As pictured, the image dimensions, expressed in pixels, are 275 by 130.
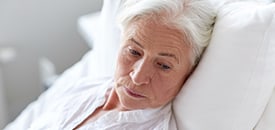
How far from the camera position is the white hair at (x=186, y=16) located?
94 centimetres

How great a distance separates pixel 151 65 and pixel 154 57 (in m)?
0.02

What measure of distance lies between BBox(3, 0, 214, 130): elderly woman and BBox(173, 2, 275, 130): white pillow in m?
0.04

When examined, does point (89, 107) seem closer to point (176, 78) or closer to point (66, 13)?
point (176, 78)

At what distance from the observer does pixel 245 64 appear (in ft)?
3.01

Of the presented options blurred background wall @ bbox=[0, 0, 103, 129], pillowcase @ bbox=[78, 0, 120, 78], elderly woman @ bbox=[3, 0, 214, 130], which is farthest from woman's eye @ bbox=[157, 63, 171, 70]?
blurred background wall @ bbox=[0, 0, 103, 129]

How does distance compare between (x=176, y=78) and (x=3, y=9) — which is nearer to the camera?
(x=176, y=78)

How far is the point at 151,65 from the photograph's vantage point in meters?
0.96

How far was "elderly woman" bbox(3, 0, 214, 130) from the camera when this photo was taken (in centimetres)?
94

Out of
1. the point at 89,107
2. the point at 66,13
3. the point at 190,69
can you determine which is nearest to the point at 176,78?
the point at 190,69

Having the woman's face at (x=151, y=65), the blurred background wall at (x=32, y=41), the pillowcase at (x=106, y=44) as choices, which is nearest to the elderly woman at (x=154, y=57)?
the woman's face at (x=151, y=65)

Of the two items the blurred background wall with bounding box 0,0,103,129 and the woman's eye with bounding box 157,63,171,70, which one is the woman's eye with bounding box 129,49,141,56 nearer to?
the woman's eye with bounding box 157,63,171,70

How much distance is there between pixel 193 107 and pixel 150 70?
112mm

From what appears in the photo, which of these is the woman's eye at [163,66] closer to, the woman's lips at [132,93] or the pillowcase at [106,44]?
the woman's lips at [132,93]

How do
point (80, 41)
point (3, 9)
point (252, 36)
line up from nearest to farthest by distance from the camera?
point (252, 36) < point (3, 9) < point (80, 41)
